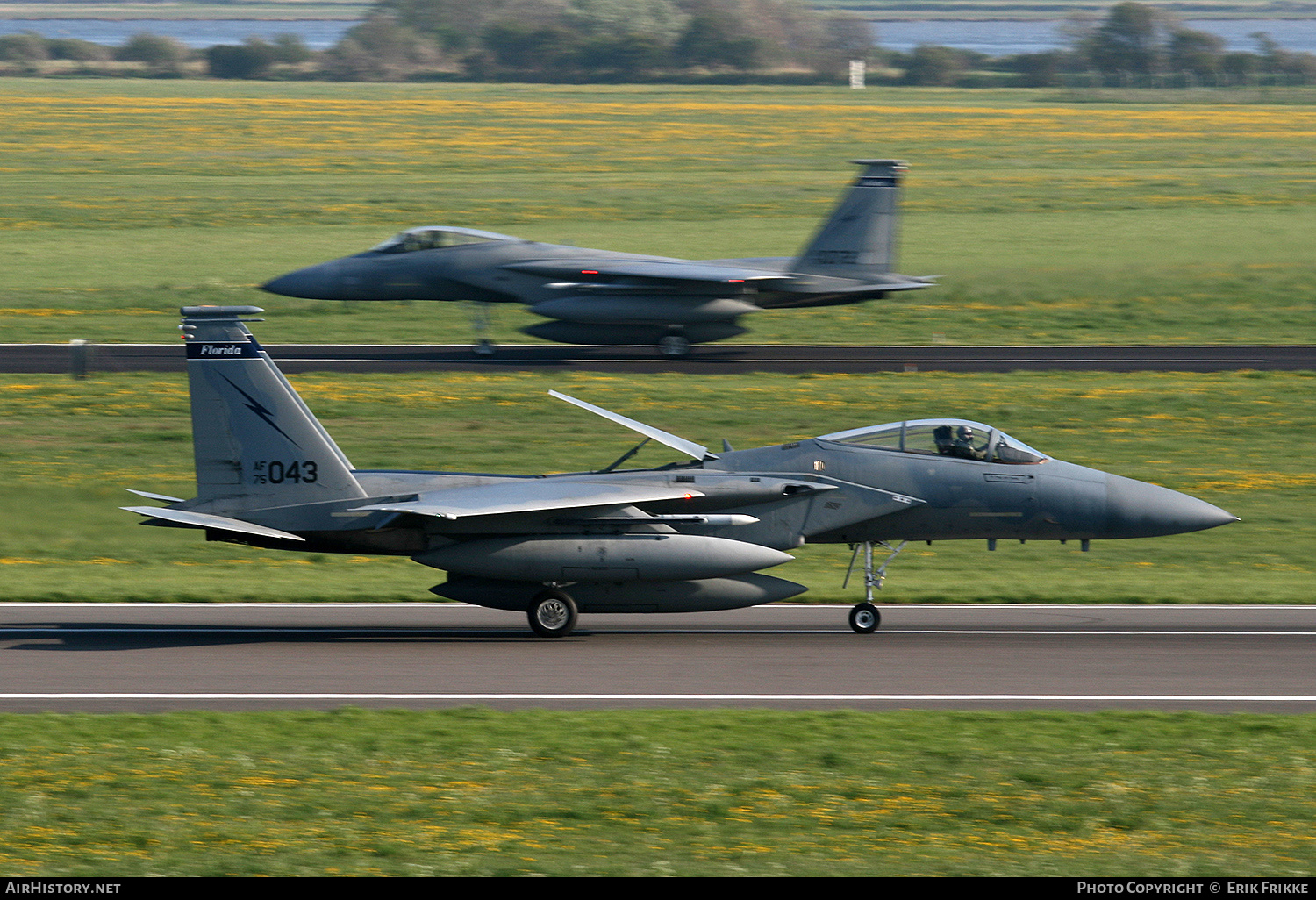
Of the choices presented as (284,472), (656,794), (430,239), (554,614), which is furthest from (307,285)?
(656,794)

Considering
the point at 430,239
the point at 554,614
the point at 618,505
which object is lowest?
the point at 554,614

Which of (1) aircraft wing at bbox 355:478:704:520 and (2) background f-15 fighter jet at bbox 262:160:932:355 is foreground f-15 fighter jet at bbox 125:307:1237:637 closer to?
(1) aircraft wing at bbox 355:478:704:520

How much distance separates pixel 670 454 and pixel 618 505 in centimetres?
1495

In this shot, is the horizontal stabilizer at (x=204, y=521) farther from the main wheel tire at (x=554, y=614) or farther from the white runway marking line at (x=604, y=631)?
the main wheel tire at (x=554, y=614)

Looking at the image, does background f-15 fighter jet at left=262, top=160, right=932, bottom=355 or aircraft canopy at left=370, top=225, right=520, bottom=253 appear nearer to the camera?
background f-15 fighter jet at left=262, top=160, right=932, bottom=355

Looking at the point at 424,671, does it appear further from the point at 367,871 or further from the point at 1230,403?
the point at 1230,403

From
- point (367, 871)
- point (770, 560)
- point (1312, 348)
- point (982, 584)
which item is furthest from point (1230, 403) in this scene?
point (367, 871)

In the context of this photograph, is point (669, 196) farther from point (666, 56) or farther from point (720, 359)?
point (666, 56)

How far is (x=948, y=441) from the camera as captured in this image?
59.5 feet

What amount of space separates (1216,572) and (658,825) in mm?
14585

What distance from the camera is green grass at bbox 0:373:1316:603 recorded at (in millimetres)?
20891

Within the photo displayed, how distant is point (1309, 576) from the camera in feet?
72.8

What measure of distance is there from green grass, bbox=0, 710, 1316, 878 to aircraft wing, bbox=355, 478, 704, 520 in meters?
3.46

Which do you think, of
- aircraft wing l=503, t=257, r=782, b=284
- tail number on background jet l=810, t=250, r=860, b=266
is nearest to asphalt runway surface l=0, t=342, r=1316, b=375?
aircraft wing l=503, t=257, r=782, b=284
